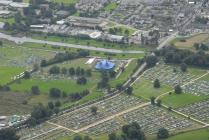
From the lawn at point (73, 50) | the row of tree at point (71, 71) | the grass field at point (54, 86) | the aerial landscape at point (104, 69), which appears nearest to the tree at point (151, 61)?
the aerial landscape at point (104, 69)

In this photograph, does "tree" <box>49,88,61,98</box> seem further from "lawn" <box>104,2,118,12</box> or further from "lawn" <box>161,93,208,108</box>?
"lawn" <box>104,2,118,12</box>

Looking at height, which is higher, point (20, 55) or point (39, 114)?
point (20, 55)

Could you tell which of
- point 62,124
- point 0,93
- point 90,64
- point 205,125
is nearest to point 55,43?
point 90,64

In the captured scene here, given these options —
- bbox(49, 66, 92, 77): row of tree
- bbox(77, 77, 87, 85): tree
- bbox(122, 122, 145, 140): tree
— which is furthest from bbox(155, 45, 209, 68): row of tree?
bbox(122, 122, 145, 140): tree

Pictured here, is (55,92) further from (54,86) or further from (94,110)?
(94,110)

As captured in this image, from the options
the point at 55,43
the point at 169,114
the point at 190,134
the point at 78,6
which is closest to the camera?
the point at 190,134

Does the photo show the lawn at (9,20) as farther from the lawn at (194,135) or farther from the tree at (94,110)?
the lawn at (194,135)

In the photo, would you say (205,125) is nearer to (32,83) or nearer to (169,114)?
(169,114)

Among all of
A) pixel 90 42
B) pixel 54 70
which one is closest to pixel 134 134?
pixel 54 70
